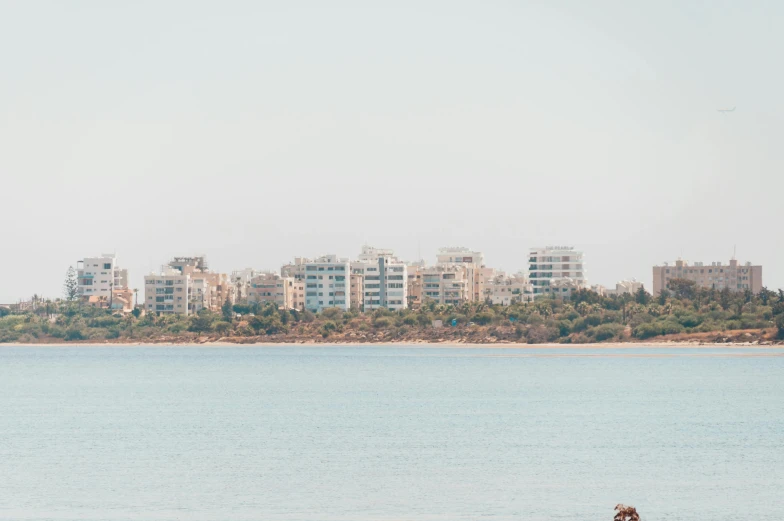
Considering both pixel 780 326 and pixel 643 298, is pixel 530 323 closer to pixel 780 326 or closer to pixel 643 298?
pixel 643 298

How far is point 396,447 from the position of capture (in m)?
53.0

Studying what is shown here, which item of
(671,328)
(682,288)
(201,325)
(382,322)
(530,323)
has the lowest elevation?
(671,328)

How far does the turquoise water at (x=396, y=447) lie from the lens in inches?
1517

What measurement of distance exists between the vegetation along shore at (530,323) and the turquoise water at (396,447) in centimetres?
4973

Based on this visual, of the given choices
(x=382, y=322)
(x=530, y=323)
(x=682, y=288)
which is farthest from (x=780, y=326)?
(x=382, y=322)

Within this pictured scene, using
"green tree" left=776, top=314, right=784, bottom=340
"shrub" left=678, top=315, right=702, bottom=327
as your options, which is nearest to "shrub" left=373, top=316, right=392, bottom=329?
"shrub" left=678, top=315, right=702, bottom=327

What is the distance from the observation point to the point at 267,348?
7736 inches

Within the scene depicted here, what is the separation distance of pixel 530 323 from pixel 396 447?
122 m

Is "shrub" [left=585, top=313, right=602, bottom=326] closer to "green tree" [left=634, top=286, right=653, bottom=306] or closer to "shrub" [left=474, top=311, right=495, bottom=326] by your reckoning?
"green tree" [left=634, top=286, right=653, bottom=306]

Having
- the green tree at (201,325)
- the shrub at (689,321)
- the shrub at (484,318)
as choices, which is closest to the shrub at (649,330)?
the shrub at (689,321)

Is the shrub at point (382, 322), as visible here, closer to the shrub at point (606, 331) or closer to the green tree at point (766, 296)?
the shrub at point (606, 331)

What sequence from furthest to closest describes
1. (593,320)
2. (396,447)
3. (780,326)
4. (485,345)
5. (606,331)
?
(485,345) < (593,320) < (606,331) < (780,326) < (396,447)

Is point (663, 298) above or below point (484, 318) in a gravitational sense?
above

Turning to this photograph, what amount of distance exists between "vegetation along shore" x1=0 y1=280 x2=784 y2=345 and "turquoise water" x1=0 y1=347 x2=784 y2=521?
49726mm
